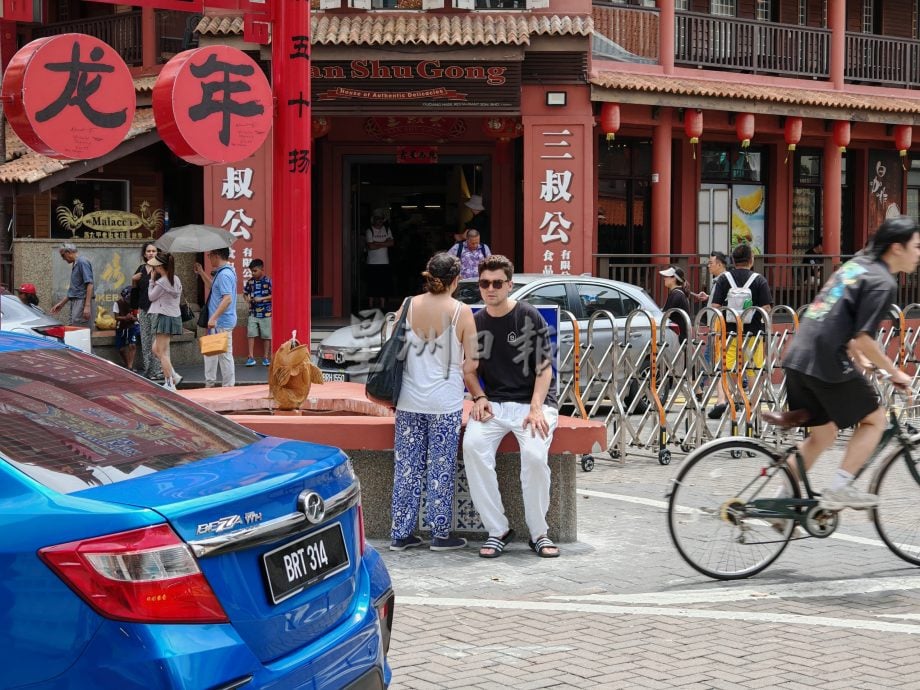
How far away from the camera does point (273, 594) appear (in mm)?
3443

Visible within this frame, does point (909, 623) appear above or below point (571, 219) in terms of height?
below

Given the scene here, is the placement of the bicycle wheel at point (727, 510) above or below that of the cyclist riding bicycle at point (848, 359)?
below

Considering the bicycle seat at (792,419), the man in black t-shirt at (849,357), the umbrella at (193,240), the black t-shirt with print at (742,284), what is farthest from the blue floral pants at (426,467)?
the umbrella at (193,240)

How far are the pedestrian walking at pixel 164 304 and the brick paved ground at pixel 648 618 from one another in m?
7.73

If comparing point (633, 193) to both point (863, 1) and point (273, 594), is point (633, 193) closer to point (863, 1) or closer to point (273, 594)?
point (863, 1)

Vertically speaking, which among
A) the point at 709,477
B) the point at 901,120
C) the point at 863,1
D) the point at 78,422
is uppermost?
the point at 863,1

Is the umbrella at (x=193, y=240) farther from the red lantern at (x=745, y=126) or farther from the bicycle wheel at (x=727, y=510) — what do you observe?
the bicycle wheel at (x=727, y=510)

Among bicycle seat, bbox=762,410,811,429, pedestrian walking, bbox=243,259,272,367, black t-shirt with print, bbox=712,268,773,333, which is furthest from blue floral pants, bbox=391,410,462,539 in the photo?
pedestrian walking, bbox=243,259,272,367

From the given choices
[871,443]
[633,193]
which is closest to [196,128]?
[871,443]

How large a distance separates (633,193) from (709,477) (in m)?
15.9

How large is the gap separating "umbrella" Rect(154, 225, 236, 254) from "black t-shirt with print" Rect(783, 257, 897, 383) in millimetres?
11787

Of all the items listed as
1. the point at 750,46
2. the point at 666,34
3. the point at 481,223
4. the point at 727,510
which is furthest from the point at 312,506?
the point at 750,46

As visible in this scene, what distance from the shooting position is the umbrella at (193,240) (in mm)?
16953

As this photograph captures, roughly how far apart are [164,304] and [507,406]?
26.2 ft
